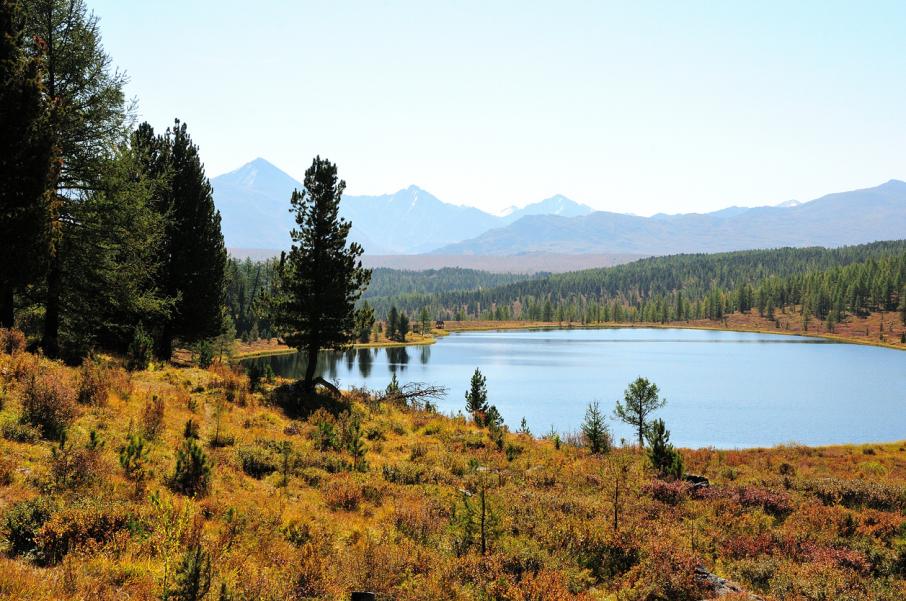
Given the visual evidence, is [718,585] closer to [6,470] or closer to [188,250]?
[6,470]

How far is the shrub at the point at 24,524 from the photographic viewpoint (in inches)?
305

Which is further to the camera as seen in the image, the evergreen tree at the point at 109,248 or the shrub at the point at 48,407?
the evergreen tree at the point at 109,248

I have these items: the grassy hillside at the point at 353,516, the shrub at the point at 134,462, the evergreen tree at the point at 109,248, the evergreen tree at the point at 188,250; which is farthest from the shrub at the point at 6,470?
the evergreen tree at the point at 188,250

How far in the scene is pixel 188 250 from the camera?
34.8 meters

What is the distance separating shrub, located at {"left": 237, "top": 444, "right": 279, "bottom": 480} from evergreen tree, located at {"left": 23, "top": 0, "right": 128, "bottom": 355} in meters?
11.1

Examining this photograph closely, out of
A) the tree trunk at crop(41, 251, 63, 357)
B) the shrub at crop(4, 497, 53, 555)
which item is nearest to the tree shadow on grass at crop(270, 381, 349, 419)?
the tree trunk at crop(41, 251, 63, 357)

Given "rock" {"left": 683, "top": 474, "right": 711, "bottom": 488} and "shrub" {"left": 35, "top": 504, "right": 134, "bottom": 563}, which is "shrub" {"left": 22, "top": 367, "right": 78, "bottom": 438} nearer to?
"shrub" {"left": 35, "top": 504, "right": 134, "bottom": 563}

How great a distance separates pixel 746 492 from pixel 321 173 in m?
25.0

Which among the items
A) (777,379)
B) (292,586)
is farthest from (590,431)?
(777,379)

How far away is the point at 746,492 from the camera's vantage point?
1831 cm

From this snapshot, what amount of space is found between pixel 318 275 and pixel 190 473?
18339mm

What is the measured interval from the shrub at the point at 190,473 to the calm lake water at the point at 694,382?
4037 centimetres

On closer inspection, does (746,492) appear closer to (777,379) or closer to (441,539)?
(441,539)

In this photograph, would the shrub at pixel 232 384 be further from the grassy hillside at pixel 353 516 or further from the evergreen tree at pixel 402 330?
the evergreen tree at pixel 402 330
